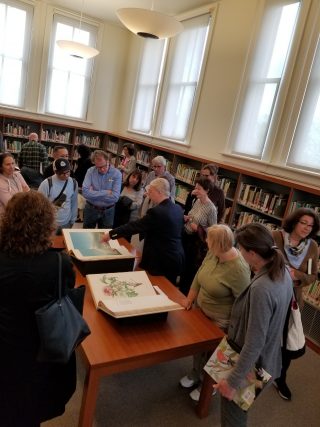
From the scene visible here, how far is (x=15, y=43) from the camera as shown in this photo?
7.25 metres

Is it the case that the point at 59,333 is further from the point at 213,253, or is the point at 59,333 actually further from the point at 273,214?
→ the point at 273,214

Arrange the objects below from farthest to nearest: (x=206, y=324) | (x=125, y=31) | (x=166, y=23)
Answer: (x=125, y=31)
(x=166, y=23)
(x=206, y=324)

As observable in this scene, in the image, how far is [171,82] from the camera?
6668 mm

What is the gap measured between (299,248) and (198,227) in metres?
1.04

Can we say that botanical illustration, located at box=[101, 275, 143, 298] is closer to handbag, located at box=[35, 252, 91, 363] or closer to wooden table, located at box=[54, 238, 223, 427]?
wooden table, located at box=[54, 238, 223, 427]

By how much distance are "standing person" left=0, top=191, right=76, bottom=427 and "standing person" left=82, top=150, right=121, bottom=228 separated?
8.78 feet

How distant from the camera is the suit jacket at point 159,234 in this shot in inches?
102

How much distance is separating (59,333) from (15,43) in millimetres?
8003

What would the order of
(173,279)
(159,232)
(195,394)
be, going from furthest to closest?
(173,279) → (159,232) → (195,394)

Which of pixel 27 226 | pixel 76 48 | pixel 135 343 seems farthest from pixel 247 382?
pixel 76 48

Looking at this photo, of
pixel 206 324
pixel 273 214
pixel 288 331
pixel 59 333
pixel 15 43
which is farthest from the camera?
pixel 15 43

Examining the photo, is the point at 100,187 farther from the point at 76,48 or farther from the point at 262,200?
the point at 76,48

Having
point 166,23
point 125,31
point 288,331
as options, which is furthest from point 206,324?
point 125,31

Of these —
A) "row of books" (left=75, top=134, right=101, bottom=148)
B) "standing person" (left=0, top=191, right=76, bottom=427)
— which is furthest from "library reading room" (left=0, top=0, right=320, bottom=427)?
"row of books" (left=75, top=134, right=101, bottom=148)
